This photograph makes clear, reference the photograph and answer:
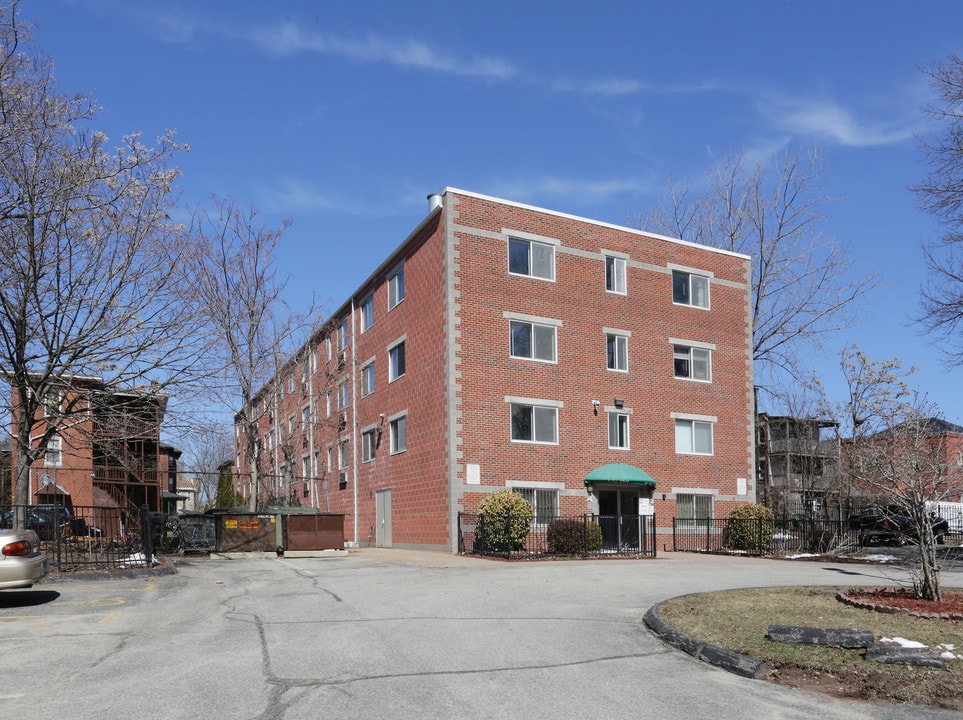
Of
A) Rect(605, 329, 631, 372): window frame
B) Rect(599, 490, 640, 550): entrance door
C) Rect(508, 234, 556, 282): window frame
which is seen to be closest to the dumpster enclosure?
Rect(599, 490, 640, 550): entrance door

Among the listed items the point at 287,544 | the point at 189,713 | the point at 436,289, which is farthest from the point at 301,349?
the point at 189,713

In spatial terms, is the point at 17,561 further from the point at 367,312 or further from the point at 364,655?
the point at 367,312

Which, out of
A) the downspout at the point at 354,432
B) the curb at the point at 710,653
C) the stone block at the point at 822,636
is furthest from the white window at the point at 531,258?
the stone block at the point at 822,636

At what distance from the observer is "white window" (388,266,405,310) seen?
32.8 meters

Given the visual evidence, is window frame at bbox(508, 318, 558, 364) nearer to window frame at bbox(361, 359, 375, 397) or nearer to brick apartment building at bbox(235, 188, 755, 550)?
brick apartment building at bbox(235, 188, 755, 550)

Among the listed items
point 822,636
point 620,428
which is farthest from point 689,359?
point 822,636

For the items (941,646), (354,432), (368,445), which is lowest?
(941,646)

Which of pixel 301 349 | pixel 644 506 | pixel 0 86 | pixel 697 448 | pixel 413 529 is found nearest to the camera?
pixel 0 86

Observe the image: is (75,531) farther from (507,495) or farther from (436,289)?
(436,289)

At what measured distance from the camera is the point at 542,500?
2880 centimetres

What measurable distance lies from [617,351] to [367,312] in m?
11.4

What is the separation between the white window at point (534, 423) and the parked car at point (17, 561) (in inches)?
683

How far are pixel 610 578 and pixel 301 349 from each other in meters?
27.7

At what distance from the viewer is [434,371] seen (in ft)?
94.4
